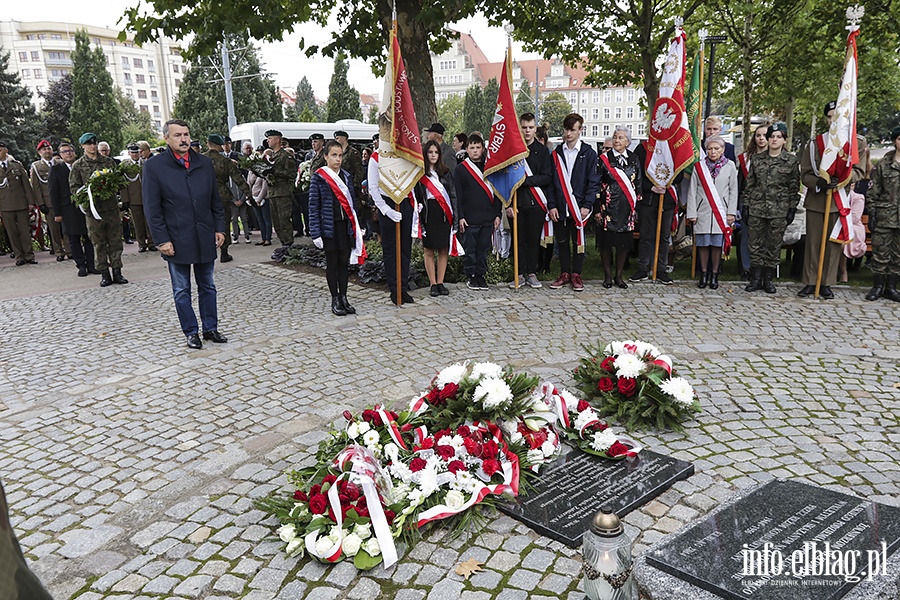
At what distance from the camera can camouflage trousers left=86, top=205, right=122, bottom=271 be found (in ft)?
33.4

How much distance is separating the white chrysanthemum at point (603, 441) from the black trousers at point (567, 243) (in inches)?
201

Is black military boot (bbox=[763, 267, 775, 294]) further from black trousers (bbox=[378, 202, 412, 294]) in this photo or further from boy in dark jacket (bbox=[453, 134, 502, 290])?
black trousers (bbox=[378, 202, 412, 294])

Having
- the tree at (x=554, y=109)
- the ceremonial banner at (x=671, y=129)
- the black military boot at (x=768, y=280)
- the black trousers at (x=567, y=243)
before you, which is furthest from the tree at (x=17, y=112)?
the tree at (x=554, y=109)

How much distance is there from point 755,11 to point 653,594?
18747 millimetres

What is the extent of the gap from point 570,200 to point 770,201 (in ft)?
7.79

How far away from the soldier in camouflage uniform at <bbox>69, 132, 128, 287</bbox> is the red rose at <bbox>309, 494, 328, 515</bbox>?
26.9 ft

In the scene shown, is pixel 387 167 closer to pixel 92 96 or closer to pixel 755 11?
pixel 755 11

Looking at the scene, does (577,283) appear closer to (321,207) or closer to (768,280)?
(768,280)

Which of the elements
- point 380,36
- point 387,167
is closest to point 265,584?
point 387,167

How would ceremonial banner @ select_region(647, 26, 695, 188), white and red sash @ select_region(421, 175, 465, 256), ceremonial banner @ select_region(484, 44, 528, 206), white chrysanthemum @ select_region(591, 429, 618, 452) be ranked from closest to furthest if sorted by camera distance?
white chrysanthemum @ select_region(591, 429, 618, 452)
white and red sash @ select_region(421, 175, 465, 256)
ceremonial banner @ select_region(484, 44, 528, 206)
ceremonial banner @ select_region(647, 26, 695, 188)

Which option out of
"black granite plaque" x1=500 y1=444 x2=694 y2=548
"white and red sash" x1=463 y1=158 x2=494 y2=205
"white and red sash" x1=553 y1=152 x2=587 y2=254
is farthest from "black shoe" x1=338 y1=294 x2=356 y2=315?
"black granite plaque" x1=500 y1=444 x2=694 y2=548

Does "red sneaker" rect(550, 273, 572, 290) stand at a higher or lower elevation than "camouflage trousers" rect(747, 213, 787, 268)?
lower

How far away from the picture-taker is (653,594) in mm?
2766

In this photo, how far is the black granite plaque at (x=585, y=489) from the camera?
138 inches
